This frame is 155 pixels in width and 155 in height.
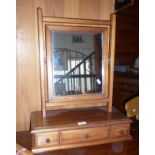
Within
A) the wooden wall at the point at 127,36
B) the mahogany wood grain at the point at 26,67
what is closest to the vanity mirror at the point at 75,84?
the mahogany wood grain at the point at 26,67

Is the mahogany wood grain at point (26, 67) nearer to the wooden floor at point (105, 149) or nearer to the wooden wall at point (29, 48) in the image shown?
the wooden wall at point (29, 48)

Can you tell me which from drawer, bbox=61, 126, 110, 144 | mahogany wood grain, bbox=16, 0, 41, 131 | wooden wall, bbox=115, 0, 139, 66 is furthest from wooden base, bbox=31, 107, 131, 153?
wooden wall, bbox=115, 0, 139, 66

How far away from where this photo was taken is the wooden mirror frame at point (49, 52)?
50.6 inches

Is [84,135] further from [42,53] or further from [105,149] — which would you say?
[42,53]

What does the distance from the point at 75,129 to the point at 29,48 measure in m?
0.69

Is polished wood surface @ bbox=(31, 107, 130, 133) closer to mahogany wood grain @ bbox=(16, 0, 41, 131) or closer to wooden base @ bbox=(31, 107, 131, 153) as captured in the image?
wooden base @ bbox=(31, 107, 131, 153)

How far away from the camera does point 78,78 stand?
1457 mm

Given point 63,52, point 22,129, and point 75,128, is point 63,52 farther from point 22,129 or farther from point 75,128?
point 22,129

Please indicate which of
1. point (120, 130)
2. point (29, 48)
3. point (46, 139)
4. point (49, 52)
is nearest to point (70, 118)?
point (46, 139)

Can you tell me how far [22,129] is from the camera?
4.91ft
